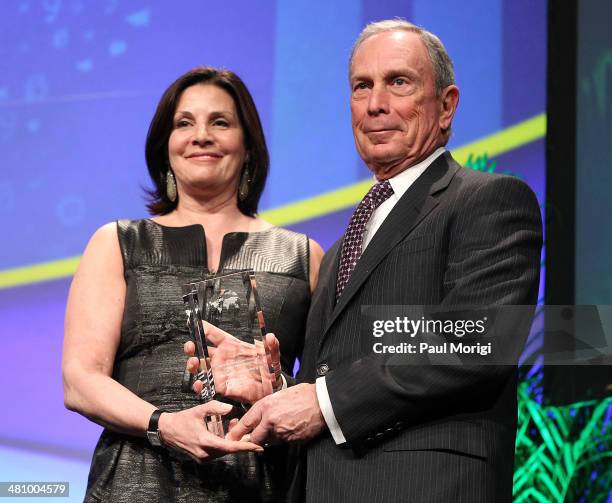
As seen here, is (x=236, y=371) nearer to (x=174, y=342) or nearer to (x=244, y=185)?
(x=174, y=342)

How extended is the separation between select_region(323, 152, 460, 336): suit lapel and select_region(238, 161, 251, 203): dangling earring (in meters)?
0.69

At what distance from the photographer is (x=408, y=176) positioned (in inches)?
85.4

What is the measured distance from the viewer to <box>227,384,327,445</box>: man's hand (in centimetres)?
192

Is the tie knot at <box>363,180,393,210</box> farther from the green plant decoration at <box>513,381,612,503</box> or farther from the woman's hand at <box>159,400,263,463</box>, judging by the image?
the green plant decoration at <box>513,381,612,503</box>

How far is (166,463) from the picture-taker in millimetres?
2289

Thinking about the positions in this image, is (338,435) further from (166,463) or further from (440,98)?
(440,98)

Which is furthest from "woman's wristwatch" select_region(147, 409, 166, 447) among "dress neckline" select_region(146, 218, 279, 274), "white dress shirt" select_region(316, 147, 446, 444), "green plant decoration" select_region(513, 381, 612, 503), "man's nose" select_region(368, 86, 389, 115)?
"green plant decoration" select_region(513, 381, 612, 503)

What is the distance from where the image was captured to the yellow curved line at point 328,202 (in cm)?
360

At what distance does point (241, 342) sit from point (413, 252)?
41 cm

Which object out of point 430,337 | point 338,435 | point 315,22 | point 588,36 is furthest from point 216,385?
point 588,36

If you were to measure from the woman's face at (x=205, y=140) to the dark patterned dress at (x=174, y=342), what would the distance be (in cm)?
14

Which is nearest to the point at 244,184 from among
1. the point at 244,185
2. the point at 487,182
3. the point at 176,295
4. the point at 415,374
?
the point at 244,185

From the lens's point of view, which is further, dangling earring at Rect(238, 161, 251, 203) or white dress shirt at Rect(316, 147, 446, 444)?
dangling earring at Rect(238, 161, 251, 203)

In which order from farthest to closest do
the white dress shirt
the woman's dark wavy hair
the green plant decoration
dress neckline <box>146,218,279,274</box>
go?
the green plant decoration, the woman's dark wavy hair, dress neckline <box>146,218,279,274</box>, the white dress shirt
